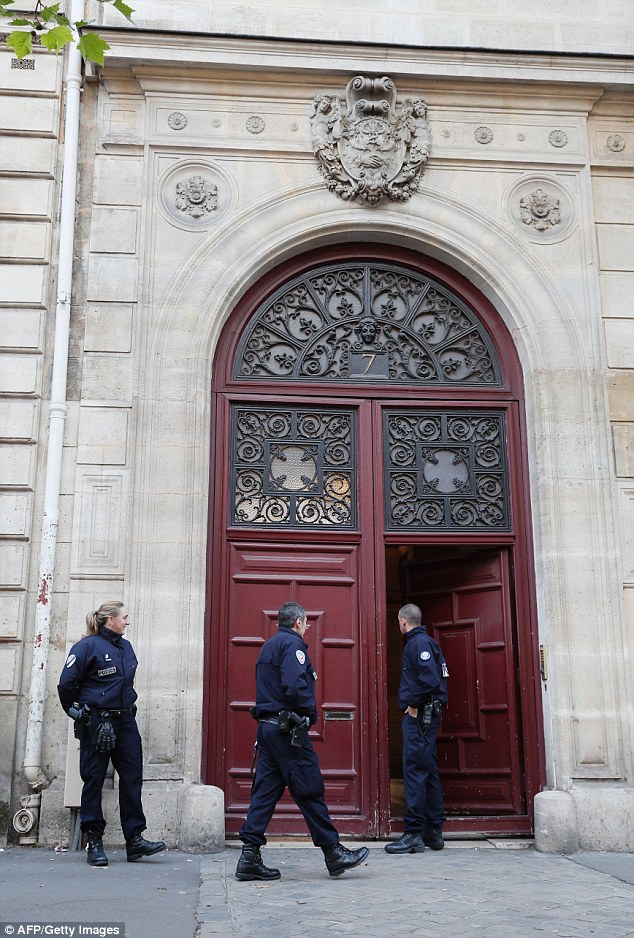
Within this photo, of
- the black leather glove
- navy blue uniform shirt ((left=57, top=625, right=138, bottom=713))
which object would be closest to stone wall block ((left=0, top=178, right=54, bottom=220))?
navy blue uniform shirt ((left=57, top=625, right=138, bottom=713))

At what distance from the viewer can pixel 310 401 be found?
9.48m

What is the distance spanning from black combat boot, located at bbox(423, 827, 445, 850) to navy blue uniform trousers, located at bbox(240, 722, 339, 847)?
1.70 m

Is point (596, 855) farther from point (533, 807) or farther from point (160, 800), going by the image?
point (160, 800)

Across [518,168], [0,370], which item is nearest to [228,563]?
[0,370]

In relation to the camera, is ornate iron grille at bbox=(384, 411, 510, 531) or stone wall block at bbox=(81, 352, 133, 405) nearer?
stone wall block at bbox=(81, 352, 133, 405)

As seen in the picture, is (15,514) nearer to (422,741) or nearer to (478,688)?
(422,741)

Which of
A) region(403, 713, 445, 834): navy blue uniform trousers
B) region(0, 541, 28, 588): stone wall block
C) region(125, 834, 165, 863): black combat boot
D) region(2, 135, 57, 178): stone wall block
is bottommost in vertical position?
region(125, 834, 165, 863): black combat boot

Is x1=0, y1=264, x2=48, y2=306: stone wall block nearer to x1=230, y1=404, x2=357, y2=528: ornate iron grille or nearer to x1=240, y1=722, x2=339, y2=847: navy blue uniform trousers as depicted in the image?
x1=230, y1=404, x2=357, y2=528: ornate iron grille

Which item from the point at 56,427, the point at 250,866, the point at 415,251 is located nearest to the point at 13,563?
the point at 56,427

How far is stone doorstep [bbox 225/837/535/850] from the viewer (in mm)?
8211

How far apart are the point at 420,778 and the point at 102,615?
294 centimetres

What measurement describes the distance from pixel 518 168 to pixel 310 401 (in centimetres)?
326

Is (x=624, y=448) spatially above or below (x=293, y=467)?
above

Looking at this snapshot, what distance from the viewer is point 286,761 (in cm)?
671
